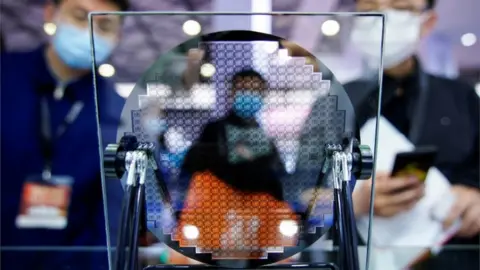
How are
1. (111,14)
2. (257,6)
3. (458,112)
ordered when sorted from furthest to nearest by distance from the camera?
1. (458,112)
2. (257,6)
3. (111,14)

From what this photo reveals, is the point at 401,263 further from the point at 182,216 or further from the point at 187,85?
the point at 187,85

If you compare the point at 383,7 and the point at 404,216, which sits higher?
the point at 383,7

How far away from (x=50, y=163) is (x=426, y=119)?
40.8 inches

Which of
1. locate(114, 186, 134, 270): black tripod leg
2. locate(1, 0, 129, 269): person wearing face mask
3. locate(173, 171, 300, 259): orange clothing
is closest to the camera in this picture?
locate(114, 186, 134, 270): black tripod leg

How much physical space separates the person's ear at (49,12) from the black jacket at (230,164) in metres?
0.66

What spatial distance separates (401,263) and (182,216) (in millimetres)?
741

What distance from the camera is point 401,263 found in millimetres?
1280

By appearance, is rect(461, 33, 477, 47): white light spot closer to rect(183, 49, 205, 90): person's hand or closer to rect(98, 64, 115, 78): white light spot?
rect(183, 49, 205, 90): person's hand

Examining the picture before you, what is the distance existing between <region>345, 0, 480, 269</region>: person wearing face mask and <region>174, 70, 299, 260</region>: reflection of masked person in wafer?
51 centimetres

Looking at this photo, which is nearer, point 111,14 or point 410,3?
point 111,14

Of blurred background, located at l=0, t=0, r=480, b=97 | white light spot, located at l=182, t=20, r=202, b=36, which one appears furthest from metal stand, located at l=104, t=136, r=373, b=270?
white light spot, located at l=182, t=20, r=202, b=36

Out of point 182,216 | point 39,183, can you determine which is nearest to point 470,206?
point 182,216

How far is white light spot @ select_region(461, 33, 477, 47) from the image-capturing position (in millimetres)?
1207

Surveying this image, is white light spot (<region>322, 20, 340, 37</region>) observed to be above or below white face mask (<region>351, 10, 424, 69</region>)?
below
